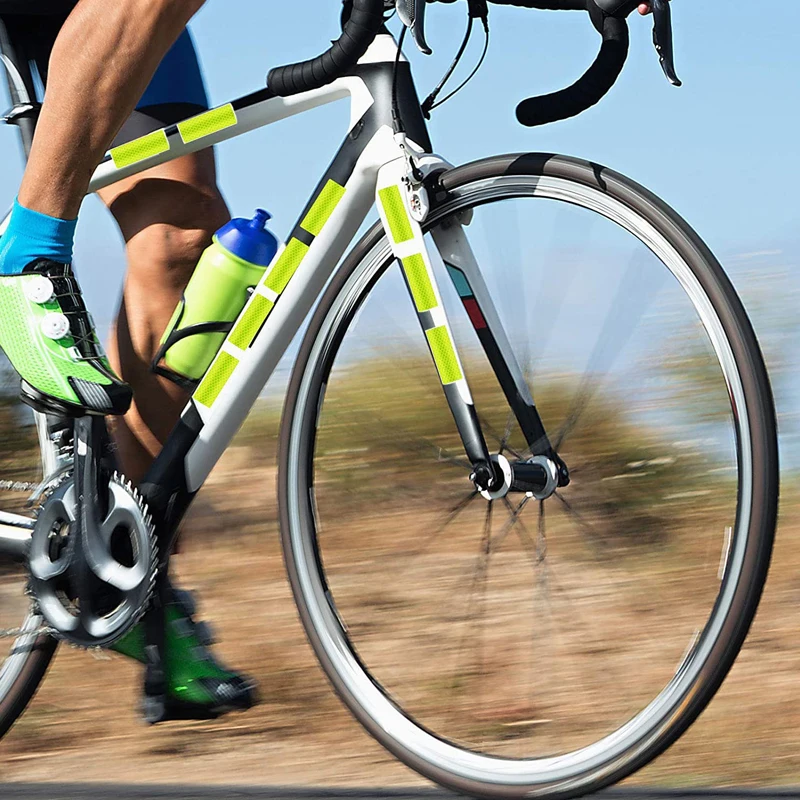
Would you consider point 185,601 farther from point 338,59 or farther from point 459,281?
point 338,59

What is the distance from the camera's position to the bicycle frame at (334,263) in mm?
1951

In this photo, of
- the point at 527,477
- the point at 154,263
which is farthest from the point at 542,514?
the point at 154,263

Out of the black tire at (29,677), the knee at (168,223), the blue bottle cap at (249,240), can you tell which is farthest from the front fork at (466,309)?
the black tire at (29,677)

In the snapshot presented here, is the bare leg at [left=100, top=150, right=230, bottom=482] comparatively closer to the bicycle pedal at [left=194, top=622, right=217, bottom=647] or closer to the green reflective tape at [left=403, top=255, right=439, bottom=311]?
the bicycle pedal at [left=194, top=622, right=217, bottom=647]

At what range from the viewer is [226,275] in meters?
2.18

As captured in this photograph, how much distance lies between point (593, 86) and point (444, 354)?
0.45m

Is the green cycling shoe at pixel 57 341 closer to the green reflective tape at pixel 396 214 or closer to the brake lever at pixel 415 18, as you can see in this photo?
the green reflective tape at pixel 396 214

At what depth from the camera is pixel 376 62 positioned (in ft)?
6.56

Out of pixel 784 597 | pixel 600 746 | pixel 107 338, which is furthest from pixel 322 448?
pixel 784 597

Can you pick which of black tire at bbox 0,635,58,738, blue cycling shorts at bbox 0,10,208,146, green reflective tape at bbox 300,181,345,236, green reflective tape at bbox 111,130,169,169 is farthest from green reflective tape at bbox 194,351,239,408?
black tire at bbox 0,635,58,738

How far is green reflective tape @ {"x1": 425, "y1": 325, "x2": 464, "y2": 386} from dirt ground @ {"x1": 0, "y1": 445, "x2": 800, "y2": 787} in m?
0.30

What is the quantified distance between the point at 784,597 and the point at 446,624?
4.01ft

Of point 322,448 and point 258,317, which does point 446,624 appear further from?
point 258,317

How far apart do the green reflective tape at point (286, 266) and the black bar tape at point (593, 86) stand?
0.43m
